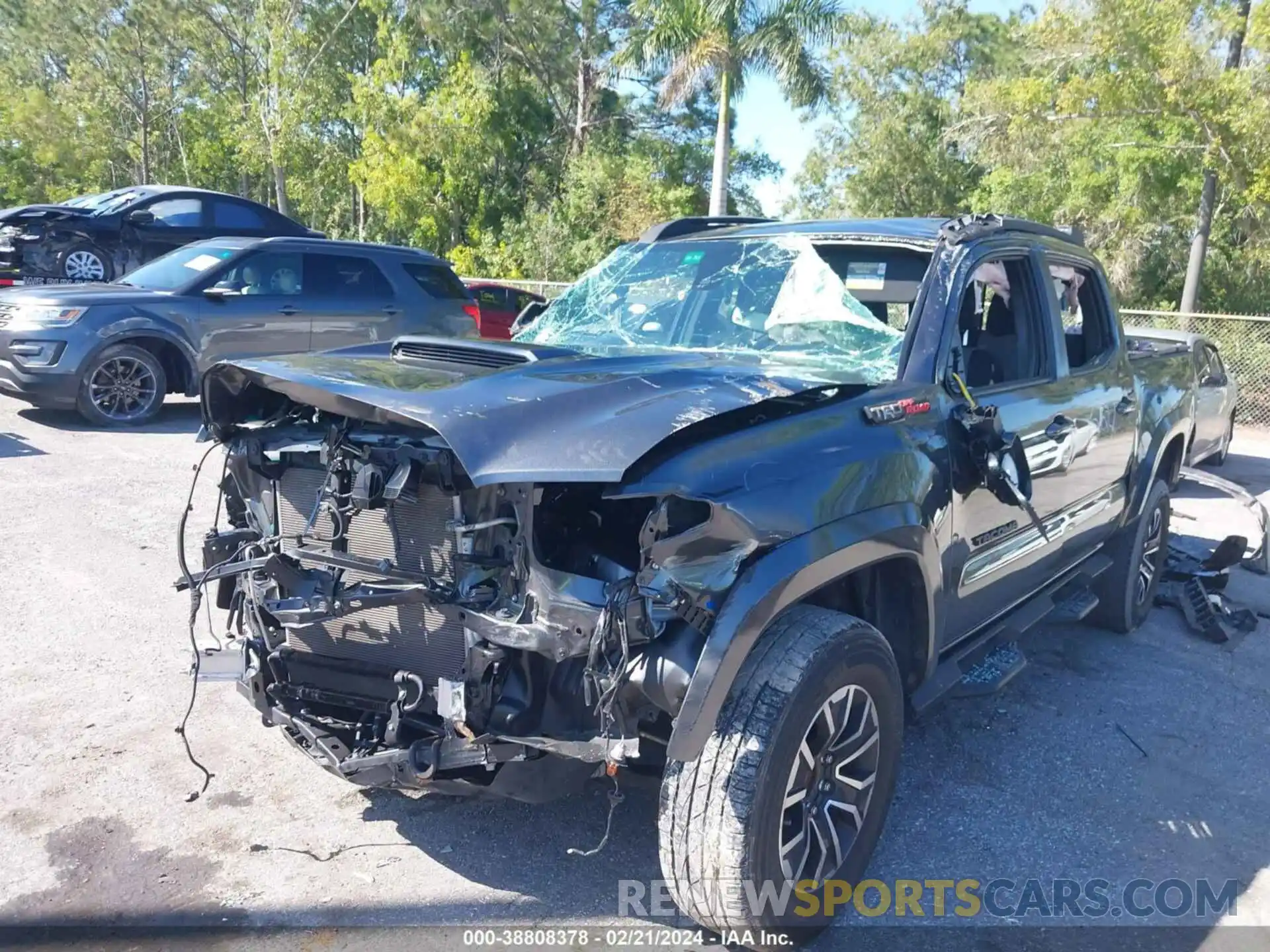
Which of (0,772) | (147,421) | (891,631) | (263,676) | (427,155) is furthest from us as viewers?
(427,155)

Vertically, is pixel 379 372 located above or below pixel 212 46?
below

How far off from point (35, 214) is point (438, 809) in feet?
37.2

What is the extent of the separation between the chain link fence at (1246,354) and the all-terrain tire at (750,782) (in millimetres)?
13536

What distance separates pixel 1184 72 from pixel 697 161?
1959 cm

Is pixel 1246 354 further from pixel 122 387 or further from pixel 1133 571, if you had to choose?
pixel 122 387

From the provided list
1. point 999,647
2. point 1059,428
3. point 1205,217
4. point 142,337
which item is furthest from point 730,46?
point 999,647

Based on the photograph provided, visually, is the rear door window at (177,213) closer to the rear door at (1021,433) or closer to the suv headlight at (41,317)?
the suv headlight at (41,317)

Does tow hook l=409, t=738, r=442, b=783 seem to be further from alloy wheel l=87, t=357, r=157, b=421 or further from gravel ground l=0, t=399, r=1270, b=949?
alloy wheel l=87, t=357, r=157, b=421

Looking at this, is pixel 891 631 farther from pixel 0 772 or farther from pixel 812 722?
pixel 0 772

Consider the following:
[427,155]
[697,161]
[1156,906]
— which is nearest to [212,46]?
[427,155]

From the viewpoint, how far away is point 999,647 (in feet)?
12.8

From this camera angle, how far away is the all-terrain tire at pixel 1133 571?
5199 mm

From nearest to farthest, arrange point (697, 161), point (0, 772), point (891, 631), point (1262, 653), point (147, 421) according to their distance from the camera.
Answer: point (891, 631), point (0, 772), point (1262, 653), point (147, 421), point (697, 161)

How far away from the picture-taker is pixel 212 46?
3105cm
